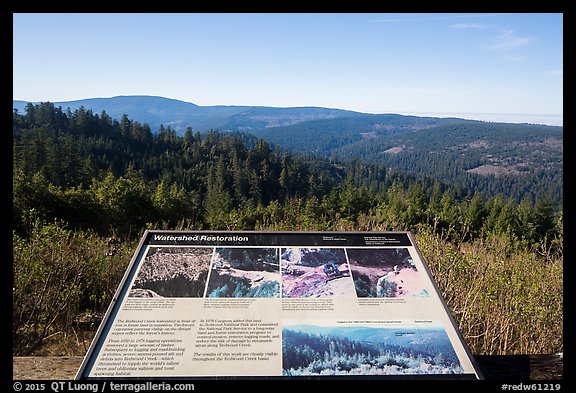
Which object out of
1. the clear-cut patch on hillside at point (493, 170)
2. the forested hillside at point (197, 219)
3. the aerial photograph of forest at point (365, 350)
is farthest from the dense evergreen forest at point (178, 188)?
the clear-cut patch on hillside at point (493, 170)

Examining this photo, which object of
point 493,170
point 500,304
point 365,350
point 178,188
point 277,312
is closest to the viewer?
point 365,350

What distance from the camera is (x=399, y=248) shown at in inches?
117

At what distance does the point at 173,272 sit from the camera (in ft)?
8.84

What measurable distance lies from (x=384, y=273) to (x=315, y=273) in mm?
471

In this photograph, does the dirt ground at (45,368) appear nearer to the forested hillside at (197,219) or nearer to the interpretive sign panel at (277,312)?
the interpretive sign panel at (277,312)

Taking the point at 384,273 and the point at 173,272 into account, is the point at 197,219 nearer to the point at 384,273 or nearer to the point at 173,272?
the point at 173,272

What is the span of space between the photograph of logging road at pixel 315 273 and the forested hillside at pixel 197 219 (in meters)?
1.71

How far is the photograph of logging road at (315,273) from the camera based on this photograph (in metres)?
2.59

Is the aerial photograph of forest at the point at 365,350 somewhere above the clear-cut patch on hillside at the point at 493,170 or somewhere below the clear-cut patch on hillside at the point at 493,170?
above

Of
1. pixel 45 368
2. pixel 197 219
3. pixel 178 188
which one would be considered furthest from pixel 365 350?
pixel 178 188

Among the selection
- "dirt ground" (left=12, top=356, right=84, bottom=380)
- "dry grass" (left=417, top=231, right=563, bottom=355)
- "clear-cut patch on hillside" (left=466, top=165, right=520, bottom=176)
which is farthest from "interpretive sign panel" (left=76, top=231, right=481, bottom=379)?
"clear-cut patch on hillside" (left=466, top=165, right=520, bottom=176)

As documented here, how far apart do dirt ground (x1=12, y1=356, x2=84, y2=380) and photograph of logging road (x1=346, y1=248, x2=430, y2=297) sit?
1.85m
